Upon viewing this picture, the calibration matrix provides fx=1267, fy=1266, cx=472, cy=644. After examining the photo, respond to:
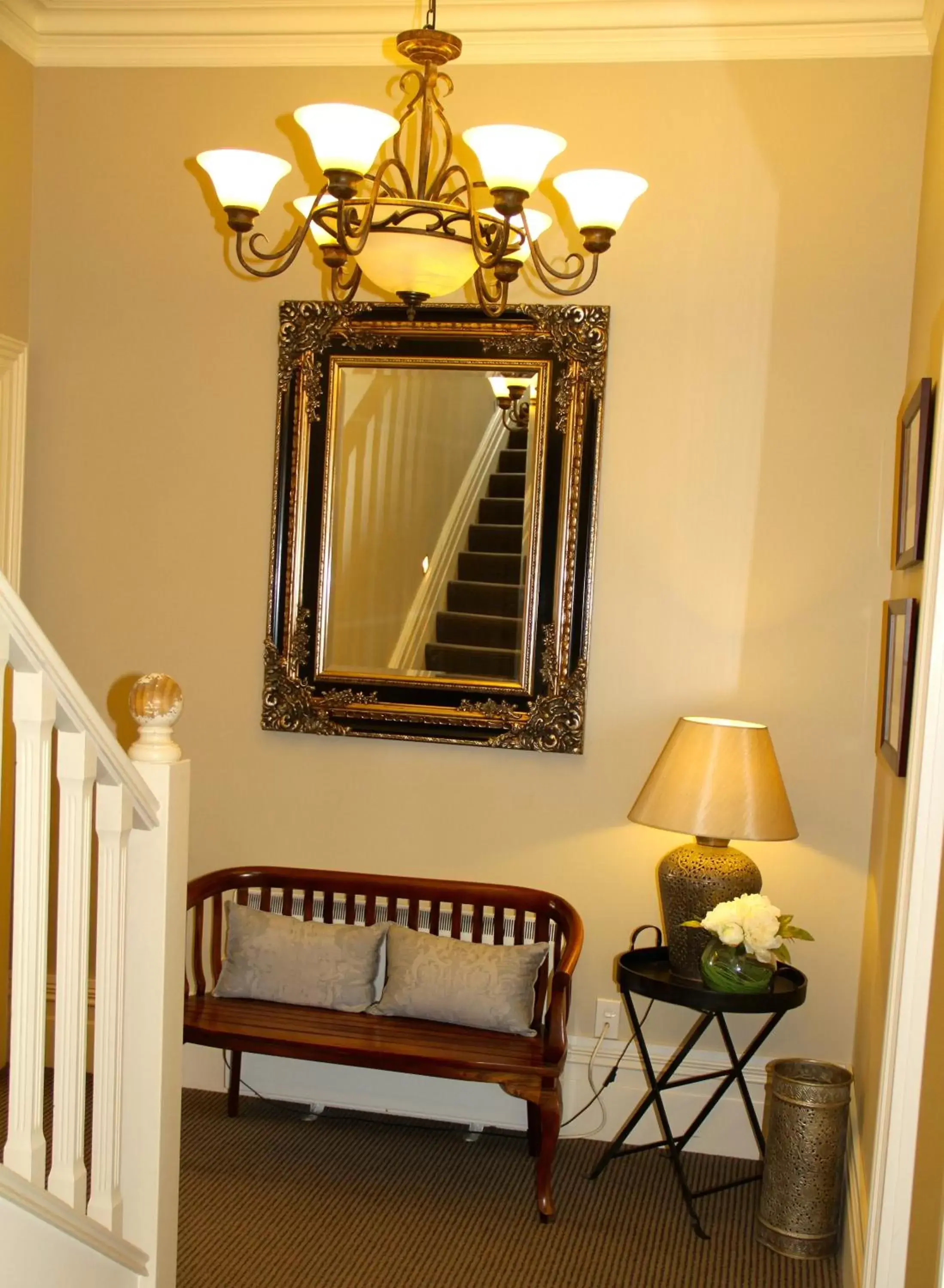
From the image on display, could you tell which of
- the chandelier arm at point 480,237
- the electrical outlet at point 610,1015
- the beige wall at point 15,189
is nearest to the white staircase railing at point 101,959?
Answer: the chandelier arm at point 480,237

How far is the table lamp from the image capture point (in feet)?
10.9

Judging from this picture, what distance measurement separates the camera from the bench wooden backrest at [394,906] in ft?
12.2

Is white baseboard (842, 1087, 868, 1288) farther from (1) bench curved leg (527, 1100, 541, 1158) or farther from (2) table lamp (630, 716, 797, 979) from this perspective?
(1) bench curved leg (527, 1100, 541, 1158)

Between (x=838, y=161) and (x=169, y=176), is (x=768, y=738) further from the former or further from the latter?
(x=169, y=176)

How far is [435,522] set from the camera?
3.84 meters

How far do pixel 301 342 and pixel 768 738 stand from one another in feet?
6.04

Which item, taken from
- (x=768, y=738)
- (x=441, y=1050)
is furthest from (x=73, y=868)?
(x=768, y=738)

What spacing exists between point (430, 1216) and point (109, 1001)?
61.0 inches

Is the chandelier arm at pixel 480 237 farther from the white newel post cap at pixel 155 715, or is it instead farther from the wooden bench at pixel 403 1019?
the wooden bench at pixel 403 1019

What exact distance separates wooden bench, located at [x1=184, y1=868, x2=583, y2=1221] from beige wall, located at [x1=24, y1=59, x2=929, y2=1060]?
14 cm

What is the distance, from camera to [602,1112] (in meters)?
3.78

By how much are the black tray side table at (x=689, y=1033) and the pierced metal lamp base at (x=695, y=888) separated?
0.07 meters

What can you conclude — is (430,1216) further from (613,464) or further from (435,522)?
(613,464)

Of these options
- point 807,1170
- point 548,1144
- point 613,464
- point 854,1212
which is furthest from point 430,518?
point 854,1212
